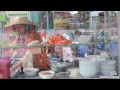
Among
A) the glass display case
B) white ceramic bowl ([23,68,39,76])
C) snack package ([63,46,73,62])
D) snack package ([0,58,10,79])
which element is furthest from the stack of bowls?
snack package ([0,58,10,79])

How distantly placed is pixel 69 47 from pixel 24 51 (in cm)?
40

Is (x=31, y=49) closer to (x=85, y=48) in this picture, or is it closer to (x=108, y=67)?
A: (x=85, y=48)

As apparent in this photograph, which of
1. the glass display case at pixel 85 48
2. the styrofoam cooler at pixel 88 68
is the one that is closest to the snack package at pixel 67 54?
the glass display case at pixel 85 48

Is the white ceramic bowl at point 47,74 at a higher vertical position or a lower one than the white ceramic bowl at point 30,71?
lower

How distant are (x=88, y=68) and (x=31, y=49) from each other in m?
0.53

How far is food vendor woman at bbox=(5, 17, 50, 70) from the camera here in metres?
2.39

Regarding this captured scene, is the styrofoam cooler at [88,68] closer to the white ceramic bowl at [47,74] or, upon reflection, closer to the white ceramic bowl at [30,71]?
the white ceramic bowl at [47,74]

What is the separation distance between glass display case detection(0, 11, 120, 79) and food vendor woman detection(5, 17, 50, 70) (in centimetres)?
5

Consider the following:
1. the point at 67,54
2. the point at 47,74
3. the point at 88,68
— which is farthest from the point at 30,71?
the point at 88,68

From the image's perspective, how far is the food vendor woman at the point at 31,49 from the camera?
2387 millimetres

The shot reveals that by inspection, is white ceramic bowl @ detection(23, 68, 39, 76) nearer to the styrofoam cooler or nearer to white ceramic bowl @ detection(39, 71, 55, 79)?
white ceramic bowl @ detection(39, 71, 55, 79)

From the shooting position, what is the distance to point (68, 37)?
2.38 m

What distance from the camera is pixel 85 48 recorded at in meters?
2.37
